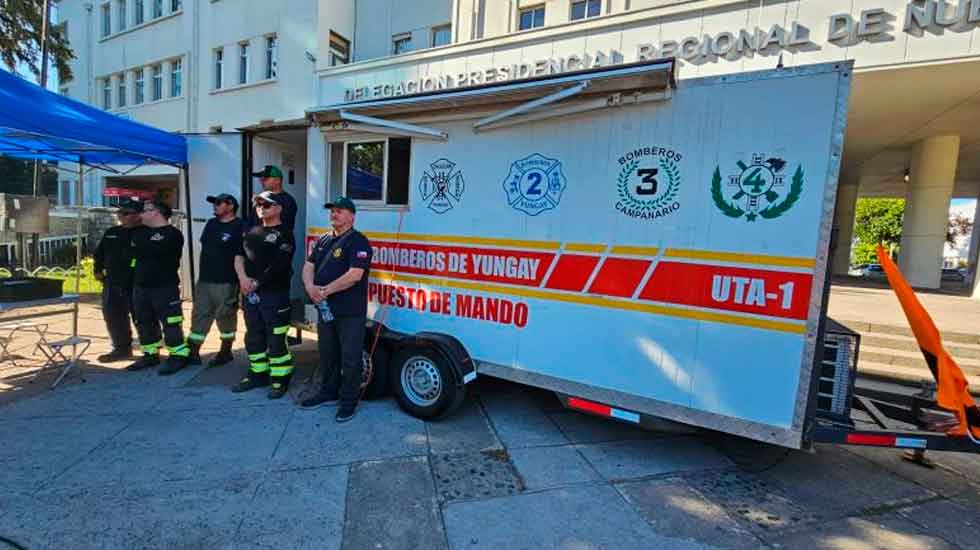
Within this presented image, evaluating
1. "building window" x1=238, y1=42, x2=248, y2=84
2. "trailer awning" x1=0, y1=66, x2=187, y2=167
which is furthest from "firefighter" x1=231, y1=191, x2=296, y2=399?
"building window" x1=238, y1=42, x2=248, y2=84

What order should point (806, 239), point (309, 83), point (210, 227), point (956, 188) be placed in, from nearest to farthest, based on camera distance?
point (806, 239), point (210, 227), point (309, 83), point (956, 188)

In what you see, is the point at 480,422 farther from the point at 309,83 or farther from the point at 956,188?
the point at 956,188

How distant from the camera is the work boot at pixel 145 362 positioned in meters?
4.96

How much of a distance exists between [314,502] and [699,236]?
2.93 meters

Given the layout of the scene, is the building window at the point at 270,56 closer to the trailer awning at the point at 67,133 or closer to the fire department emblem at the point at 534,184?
the trailer awning at the point at 67,133

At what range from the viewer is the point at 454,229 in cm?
384

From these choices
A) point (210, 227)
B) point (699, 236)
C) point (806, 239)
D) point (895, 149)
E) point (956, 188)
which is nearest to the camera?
point (806, 239)

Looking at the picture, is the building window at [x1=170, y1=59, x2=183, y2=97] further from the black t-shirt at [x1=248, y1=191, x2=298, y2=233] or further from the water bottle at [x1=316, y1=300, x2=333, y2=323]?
the water bottle at [x1=316, y1=300, x2=333, y2=323]

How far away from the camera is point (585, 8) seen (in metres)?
12.4

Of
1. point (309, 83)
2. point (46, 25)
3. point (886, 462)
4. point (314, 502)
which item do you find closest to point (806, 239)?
point (886, 462)

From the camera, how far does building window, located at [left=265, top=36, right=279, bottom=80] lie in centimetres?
1703

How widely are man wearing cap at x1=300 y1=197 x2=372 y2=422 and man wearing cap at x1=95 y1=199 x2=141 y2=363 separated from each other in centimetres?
268

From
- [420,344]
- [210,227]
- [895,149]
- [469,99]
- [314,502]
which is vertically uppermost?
[895,149]

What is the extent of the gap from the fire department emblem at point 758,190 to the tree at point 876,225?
43383 mm
